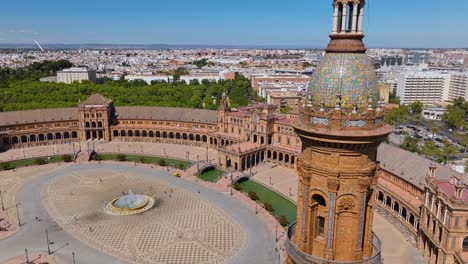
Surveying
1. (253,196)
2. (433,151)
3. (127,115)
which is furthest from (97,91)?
(433,151)

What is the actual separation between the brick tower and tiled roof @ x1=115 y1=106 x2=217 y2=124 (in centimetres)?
8922

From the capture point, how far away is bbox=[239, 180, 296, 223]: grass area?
2591 inches

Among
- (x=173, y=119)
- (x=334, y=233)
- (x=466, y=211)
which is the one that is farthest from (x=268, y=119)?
(x=334, y=233)

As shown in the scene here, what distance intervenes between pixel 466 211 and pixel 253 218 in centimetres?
3100

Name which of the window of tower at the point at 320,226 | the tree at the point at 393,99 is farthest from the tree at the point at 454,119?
the window of tower at the point at 320,226

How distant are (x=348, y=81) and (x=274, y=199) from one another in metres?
57.8

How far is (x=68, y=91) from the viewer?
148 metres

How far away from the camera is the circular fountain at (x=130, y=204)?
64.5m

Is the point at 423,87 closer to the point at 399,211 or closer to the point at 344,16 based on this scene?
the point at 399,211

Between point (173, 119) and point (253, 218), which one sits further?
point (173, 119)

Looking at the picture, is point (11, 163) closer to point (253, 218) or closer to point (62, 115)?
point (62, 115)

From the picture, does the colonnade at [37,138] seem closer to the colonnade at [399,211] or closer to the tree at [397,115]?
the colonnade at [399,211]

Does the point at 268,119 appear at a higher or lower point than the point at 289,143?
higher

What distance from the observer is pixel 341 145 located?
16125 millimetres
